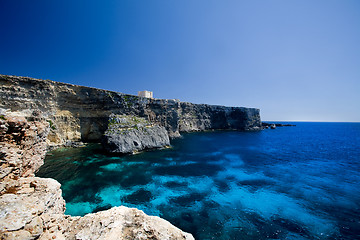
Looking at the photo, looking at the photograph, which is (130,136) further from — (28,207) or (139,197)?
(28,207)

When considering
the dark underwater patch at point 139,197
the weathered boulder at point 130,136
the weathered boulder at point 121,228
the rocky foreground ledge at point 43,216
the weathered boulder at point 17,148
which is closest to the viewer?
the rocky foreground ledge at point 43,216

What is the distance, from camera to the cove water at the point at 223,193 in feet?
29.8

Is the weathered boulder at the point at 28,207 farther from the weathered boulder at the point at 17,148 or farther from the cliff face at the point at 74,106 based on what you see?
the cliff face at the point at 74,106

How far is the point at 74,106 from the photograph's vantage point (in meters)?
30.1

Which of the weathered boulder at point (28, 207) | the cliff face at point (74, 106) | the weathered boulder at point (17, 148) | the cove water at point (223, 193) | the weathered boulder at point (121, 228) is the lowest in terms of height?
the cove water at point (223, 193)

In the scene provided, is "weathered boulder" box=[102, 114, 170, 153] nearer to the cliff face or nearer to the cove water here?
the cove water

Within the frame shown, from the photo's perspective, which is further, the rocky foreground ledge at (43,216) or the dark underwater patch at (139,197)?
the dark underwater patch at (139,197)

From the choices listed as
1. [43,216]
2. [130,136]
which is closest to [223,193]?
[43,216]

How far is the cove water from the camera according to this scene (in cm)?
909

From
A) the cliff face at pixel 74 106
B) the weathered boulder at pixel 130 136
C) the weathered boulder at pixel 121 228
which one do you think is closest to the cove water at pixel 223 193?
the weathered boulder at pixel 130 136

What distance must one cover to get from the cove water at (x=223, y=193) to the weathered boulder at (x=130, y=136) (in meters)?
2.68

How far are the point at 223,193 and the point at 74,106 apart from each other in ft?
113

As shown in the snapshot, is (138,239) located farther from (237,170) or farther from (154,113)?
(154,113)

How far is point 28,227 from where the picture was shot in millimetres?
4008
